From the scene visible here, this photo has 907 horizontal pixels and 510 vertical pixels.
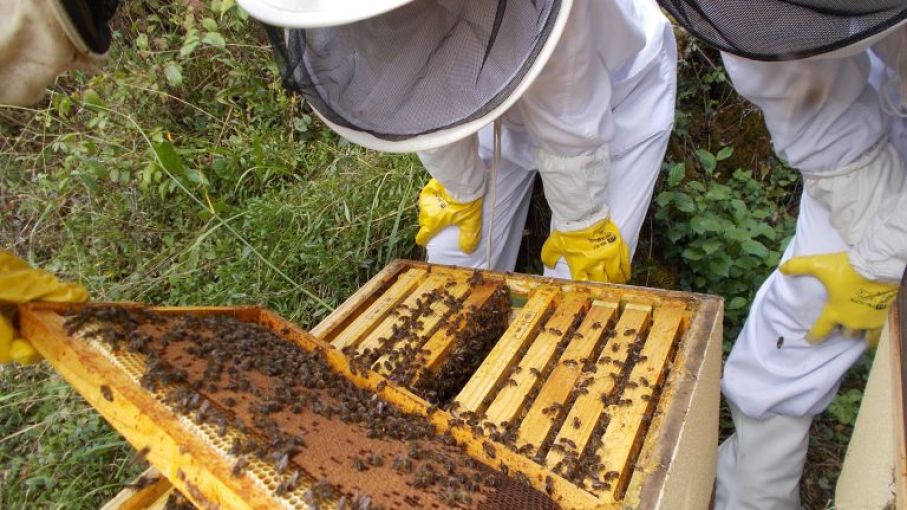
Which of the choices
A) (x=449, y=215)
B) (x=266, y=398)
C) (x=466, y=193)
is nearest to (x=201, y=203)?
(x=449, y=215)

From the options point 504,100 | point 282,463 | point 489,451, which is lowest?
point 489,451

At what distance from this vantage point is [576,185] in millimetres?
2590

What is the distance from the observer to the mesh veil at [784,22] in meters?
1.55

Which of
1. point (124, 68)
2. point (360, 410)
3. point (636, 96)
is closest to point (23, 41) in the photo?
point (360, 410)

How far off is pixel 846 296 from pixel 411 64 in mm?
1878

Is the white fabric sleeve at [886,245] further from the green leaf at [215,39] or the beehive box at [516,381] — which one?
the green leaf at [215,39]

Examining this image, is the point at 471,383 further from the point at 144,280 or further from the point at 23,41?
the point at 144,280

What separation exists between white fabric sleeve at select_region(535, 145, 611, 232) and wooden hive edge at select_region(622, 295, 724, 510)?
0.76 meters

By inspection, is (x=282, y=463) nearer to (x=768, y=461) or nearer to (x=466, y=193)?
(x=466, y=193)

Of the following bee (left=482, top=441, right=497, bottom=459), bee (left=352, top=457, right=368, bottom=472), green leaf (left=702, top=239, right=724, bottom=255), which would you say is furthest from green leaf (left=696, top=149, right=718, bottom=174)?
bee (left=352, top=457, right=368, bottom=472)

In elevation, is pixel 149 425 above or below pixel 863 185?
above

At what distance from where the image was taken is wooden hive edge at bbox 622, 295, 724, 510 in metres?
1.45

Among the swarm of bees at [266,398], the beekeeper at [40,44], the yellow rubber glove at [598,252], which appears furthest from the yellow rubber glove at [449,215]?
the beekeeper at [40,44]

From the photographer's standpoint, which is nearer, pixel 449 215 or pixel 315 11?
pixel 315 11
